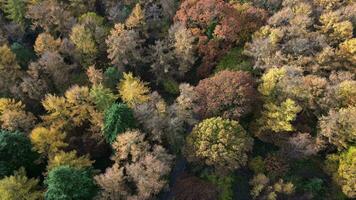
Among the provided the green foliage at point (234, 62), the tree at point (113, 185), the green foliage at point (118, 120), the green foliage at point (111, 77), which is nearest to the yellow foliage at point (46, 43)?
Result: the green foliage at point (111, 77)

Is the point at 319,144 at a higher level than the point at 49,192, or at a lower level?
lower

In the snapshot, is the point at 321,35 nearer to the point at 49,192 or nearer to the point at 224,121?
the point at 224,121

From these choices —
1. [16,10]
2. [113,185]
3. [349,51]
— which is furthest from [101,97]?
[349,51]

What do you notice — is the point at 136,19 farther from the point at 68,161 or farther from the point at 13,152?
the point at 13,152

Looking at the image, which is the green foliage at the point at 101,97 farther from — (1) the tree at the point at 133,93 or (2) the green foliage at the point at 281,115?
(2) the green foliage at the point at 281,115

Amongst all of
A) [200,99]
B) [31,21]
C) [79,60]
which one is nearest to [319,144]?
[200,99]

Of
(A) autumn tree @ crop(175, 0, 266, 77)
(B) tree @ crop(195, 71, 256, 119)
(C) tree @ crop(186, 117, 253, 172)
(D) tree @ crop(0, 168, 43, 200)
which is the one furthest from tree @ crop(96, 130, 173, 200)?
(A) autumn tree @ crop(175, 0, 266, 77)

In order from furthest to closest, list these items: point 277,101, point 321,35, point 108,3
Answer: point 108,3 → point 321,35 → point 277,101

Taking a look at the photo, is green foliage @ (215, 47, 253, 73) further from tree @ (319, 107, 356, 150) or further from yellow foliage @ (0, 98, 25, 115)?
yellow foliage @ (0, 98, 25, 115)
